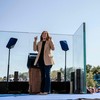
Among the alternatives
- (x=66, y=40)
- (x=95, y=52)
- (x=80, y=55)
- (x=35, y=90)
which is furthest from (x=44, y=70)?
(x=95, y=52)

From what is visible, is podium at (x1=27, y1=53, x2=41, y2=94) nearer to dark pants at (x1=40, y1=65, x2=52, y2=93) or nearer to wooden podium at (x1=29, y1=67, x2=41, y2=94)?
wooden podium at (x1=29, y1=67, x2=41, y2=94)

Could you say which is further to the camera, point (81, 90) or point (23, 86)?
point (23, 86)

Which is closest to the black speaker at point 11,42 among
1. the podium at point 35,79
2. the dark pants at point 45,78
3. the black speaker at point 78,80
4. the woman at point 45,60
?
the podium at point 35,79

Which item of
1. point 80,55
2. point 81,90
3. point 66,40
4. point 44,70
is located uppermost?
point 66,40

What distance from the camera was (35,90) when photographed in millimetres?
4086

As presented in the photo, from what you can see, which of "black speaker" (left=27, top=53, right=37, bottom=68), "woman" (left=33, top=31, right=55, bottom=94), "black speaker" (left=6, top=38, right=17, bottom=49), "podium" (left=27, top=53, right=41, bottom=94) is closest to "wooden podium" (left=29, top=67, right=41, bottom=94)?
"podium" (left=27, top=53, right=41, bottom=94)

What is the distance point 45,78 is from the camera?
377 cm

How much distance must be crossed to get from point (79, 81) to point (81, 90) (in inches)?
9.7

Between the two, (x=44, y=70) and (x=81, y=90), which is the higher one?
(x=44, y=70)

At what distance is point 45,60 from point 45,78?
27 centimetres

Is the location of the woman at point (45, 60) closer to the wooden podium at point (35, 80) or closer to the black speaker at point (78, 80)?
the wooden podium at point (35, 80)

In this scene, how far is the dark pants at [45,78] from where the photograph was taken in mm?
3760

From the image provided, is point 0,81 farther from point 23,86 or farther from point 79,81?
point 79,81

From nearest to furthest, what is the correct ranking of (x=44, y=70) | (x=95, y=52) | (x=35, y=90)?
(x=44, y=70) → (x=35, y=90) → (x=95, y=52)
